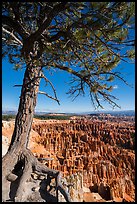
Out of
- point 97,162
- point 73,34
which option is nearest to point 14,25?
point 73,34

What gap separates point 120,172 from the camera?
22.7 m

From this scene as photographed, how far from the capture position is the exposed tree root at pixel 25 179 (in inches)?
87.6

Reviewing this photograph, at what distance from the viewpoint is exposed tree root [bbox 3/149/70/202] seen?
7.30ft

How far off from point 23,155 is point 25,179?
339mm

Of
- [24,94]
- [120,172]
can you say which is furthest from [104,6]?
[120,172]

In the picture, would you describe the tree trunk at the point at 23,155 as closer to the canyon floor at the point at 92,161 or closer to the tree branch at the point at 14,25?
the tree branch at the point at 14,25

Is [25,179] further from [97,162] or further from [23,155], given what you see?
[97,162]

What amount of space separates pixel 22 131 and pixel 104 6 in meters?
1.84

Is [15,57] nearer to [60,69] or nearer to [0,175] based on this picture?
[60,69]

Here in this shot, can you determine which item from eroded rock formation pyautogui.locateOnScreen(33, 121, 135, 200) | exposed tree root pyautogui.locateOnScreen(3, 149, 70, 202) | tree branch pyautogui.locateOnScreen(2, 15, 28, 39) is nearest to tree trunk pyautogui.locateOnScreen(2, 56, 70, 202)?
exposed tree root pyautogui.locateOnScreen(3, 149, 70, 202)

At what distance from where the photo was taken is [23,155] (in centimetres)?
257

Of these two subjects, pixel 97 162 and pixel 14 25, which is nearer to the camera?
pixel 14 25

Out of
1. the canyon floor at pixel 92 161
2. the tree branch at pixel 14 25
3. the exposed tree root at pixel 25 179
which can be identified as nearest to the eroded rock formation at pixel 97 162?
the canyon floor at pixel 92 161

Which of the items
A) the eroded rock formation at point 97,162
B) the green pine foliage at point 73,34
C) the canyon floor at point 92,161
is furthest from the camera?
the eroded rock formation at point 97,162
